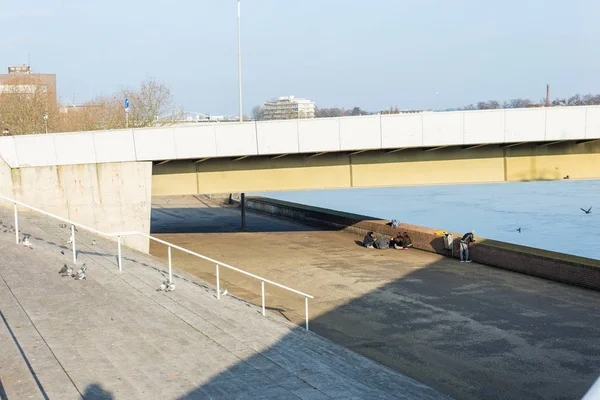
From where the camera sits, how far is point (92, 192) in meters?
21.1

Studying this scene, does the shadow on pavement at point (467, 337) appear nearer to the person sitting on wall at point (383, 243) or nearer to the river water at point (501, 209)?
the person sitting on wall at point (383, 243)

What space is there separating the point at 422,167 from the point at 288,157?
14.9 ft

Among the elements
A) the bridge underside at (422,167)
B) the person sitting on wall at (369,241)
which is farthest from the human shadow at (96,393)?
the person sitting on wall at (369,241)

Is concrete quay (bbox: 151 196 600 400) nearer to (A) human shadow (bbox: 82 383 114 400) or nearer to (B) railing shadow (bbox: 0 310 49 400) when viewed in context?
(A) human shadow (bbox: 82 383 114 400)

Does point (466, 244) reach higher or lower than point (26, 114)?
lower

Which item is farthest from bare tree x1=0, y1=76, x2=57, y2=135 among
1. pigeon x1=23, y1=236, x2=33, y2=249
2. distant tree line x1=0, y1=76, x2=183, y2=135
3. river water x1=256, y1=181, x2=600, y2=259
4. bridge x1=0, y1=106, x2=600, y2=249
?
pigeon x1=23, y1=236, x2=33, y2=249

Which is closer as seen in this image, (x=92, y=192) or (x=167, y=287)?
(x=167, y=287)

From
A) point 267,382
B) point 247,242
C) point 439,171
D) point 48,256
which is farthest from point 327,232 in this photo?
point 267,382

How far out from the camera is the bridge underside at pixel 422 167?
78.1 feet

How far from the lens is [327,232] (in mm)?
31703

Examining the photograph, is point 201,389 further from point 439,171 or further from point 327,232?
point 327,232

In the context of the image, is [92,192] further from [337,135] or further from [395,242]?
[395,242]

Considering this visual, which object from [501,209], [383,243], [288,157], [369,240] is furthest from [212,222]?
[501,209]

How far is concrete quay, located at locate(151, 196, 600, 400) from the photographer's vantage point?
12.4m
